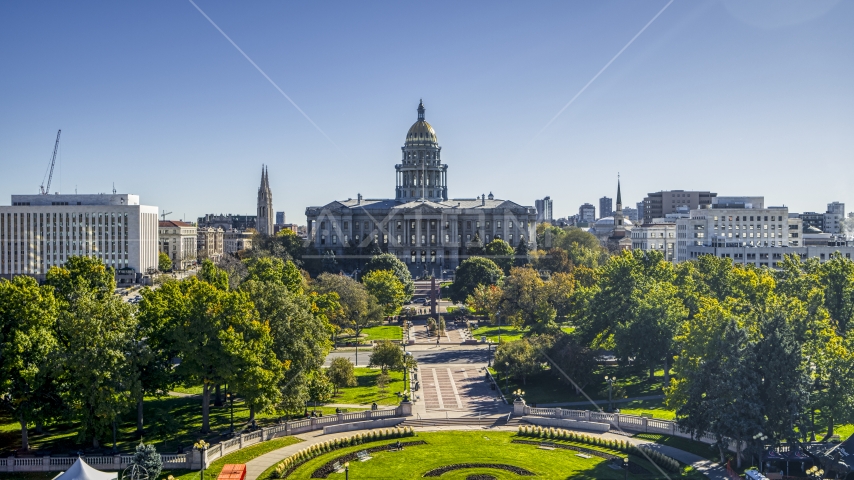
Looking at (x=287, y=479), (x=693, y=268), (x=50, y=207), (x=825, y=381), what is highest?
(x=50, y=207)

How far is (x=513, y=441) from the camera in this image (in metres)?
55.7

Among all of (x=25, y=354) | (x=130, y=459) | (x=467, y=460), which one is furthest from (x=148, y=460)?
(x=467, y=460)

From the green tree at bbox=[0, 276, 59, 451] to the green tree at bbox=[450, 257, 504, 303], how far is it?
7938cm

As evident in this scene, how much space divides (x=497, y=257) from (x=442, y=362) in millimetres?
76056

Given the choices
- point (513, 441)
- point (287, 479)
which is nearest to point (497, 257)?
point (513, 441)

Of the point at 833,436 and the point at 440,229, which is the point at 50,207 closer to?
the point at 440,229

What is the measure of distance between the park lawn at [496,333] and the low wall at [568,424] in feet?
116

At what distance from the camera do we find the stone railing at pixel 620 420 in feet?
182

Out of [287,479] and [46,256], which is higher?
[46,256]

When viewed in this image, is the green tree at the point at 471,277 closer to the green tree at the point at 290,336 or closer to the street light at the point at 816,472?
the green tree at the point at 290,336

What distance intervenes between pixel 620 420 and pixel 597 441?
4.87 meters

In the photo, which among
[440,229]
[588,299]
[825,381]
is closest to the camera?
[825,381]

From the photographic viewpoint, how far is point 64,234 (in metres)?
151

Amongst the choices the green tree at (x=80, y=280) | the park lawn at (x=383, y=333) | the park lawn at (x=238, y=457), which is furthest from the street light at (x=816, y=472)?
the park lawn at (x=383, y=333)
